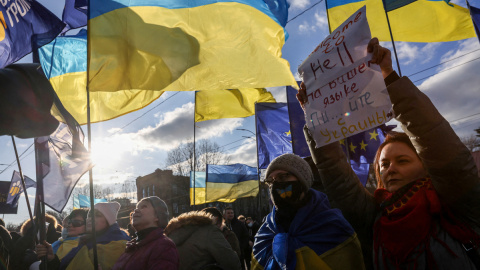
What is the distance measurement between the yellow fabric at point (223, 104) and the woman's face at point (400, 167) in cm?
581

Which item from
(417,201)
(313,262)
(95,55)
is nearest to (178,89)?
(95,55)

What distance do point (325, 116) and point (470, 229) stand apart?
38.5 inches

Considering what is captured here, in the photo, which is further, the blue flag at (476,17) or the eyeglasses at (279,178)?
the blue flag at (476,17)

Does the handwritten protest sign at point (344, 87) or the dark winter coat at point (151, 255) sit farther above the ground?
the handwritten protest sign at point (344, 87)

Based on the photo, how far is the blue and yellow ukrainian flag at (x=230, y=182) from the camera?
12.4m

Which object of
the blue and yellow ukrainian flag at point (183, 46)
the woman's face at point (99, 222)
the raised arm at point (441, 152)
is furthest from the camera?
the woman's face at point (99, 222)

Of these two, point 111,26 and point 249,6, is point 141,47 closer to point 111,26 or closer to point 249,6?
point 111,26

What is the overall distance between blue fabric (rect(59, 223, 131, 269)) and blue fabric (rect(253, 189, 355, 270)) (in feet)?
7.67

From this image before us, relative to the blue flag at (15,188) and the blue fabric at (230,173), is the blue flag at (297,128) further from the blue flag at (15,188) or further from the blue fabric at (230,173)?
the blue flag at (15,188)

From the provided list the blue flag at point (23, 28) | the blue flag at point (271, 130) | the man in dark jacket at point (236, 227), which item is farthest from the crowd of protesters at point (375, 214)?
the blue flag at point (271, 130)

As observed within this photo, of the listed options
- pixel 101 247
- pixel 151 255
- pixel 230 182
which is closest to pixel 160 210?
pixel 151 255

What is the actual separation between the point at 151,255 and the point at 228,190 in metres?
9.94

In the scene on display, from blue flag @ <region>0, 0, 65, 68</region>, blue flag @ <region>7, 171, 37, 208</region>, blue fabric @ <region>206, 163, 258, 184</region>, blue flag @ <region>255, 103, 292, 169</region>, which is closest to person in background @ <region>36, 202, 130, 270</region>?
blue flag @ <region>0, 0, 65, 68</region>

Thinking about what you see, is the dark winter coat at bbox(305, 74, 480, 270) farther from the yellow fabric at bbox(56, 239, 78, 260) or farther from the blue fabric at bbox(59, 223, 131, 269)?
the yellow fabric at bbox(56, 239, 78, 260)
